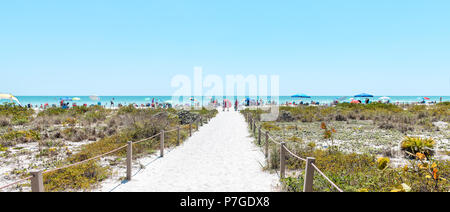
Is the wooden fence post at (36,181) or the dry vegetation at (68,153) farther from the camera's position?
the dry vegetation at (68,153)

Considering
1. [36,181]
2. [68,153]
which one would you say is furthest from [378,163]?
[68,153]

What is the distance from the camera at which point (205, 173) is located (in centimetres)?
699

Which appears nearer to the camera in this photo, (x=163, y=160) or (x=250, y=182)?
(x=250, y=182)

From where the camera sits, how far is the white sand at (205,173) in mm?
5840

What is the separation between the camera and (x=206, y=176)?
22.0 ft

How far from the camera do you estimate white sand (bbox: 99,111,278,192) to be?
5840mm

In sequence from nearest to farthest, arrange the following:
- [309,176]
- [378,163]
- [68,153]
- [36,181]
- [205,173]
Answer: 1. [36,181]
2. [309,176]
3. [378,163]
4. [205,173]
5. [68,153]

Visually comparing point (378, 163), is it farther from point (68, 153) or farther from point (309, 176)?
point (68, 153)

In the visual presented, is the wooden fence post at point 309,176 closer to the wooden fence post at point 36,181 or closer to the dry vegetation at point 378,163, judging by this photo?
the dry vegetation at point 378,163

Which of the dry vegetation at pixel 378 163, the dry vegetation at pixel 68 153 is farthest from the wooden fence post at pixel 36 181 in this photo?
the dry vegetation at pixel 378 163

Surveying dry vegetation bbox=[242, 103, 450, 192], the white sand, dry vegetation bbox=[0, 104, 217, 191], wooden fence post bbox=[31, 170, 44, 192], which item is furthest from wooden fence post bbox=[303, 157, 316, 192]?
dry vegetation bbox=[0, 104, 217, 191]
